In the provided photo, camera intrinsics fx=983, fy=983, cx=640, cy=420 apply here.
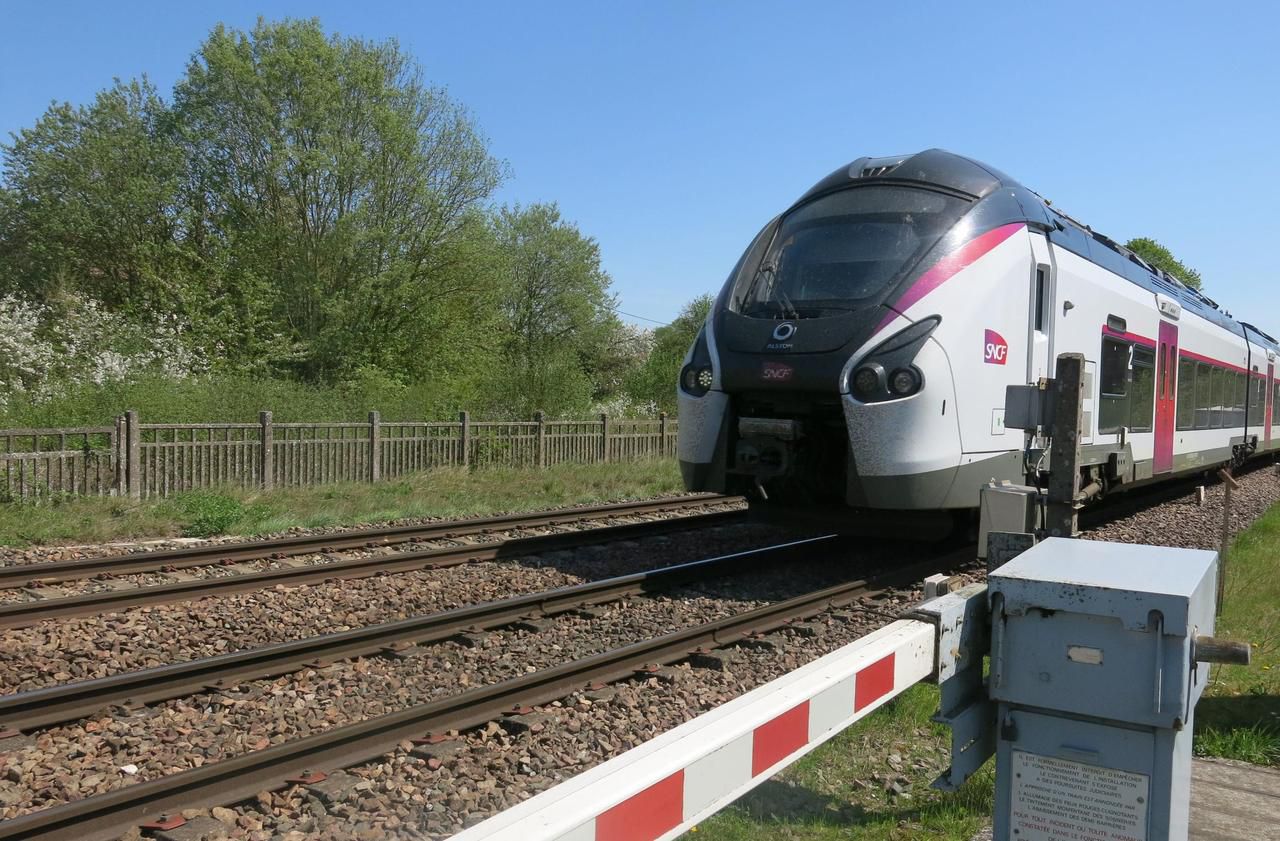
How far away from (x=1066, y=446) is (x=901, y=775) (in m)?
2.06

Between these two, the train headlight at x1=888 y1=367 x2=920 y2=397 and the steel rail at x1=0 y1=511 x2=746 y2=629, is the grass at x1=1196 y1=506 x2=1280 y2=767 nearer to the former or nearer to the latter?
the train headlight at x1=888 y1=367 x2=920 y2=397

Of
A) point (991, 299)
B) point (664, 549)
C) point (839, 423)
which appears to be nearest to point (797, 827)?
point (839, 423)

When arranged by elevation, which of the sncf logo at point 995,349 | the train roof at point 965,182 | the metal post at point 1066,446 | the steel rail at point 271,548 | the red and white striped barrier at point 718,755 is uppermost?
the train roof at point 965,182

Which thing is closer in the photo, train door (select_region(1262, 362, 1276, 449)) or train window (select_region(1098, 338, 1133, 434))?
train window (select_region(1098, 338, 1133, 434))

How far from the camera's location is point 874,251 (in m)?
8.23

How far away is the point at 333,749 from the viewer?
4398mm

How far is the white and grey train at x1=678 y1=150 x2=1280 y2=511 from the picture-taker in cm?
758

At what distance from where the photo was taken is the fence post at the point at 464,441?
18656 millimetres

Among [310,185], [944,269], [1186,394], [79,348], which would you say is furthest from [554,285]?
[944,269]

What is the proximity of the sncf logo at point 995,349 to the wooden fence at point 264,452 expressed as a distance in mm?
11192

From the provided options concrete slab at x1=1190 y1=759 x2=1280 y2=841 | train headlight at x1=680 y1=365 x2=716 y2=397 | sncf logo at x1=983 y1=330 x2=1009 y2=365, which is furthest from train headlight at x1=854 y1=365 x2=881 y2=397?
concrete slab at x1=1190 y1=759 x2=1280 y2=841

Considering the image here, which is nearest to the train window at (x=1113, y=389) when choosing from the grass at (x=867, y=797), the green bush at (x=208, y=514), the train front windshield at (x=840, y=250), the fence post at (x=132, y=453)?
the train front windshield at (x=840, y=250)

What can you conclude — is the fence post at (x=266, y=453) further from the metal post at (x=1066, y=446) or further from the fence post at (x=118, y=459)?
the metal post at (x=1066, y=446)

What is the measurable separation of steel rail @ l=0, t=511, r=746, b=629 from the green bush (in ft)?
11.5
